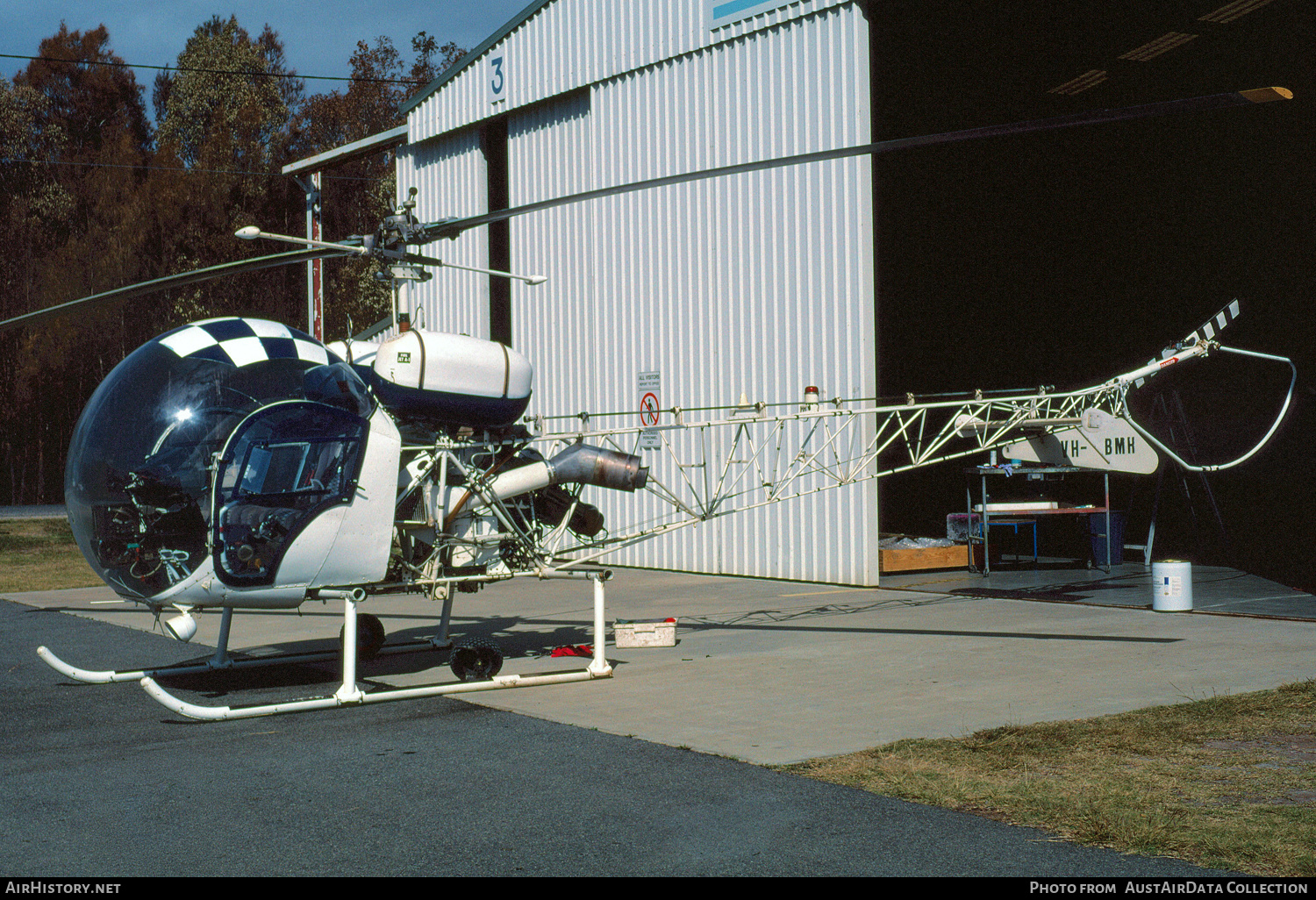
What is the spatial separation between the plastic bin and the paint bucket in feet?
14.3

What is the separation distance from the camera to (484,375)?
8.09 m

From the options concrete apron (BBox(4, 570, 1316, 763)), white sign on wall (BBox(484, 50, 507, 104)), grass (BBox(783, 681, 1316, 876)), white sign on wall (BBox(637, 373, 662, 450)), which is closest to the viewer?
grass (BBox(783, 681, 1316, 876))

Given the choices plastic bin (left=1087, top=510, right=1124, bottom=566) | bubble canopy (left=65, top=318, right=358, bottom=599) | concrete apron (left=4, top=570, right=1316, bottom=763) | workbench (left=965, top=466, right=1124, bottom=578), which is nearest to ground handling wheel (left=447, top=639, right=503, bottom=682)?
concrete apron (left=4, top=570, right=1316, bottom=763)

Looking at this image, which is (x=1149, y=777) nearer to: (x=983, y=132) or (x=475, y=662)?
(x=983, y=132)

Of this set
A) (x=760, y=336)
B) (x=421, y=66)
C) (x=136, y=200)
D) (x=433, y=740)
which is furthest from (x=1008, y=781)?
(x=421, y=66)

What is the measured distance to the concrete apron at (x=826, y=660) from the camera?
707cm

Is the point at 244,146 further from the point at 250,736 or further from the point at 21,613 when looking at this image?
the point at 250,736

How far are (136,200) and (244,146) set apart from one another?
4.66 meters

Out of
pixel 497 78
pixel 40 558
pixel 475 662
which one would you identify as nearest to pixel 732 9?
pixel 497 78

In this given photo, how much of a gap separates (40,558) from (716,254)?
13.8 meters

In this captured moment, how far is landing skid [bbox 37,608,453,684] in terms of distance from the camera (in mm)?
8414

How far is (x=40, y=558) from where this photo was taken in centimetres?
2148

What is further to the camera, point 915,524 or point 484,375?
point 915,524

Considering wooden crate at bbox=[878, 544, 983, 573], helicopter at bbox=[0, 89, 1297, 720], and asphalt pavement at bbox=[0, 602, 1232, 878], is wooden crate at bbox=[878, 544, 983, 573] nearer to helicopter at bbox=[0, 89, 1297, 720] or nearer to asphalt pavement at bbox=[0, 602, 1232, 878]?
helicopter at bbox=[0, 89, 1297, 720]
